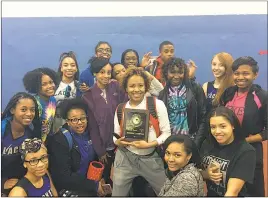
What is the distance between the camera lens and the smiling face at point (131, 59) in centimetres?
201

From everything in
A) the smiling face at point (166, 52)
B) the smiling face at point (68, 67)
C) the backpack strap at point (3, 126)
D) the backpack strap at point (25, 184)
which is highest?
the smiling face at point (166, 52)

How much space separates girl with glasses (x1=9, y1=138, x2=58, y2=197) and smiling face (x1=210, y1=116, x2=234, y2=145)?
101cm

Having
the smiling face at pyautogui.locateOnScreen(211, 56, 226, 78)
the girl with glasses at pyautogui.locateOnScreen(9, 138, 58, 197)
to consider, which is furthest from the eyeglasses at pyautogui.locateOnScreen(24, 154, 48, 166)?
the smiling face at pyautogui.locateOnScreen(211, 56, 226, 78)

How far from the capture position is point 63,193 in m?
2.03

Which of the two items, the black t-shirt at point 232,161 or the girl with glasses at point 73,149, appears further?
the girl with glasses at point 73,149

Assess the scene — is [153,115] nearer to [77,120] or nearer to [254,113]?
[77,120]

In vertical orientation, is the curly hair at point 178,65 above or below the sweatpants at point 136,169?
above

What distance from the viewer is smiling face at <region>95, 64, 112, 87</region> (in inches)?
79.6

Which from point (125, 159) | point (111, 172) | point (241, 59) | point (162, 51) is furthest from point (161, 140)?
point (241, 59)

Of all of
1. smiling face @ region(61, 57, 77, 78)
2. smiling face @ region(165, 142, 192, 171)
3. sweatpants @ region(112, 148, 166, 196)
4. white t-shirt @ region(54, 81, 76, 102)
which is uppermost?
smiling face @ region(61, 57, 77, 78)

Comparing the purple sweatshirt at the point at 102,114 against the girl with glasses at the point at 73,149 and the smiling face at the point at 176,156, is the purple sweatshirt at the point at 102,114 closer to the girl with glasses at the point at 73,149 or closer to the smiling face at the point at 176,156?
the girl with glasses at the point at 73,149

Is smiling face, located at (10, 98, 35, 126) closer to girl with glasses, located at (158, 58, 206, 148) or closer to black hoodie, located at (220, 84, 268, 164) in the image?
girl with glasses, located at (158, 58, 206, 148)

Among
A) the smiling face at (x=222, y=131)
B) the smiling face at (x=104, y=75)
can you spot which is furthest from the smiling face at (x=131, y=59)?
the smiling face at (x=222, y=131)

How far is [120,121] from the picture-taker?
201 centimetres
